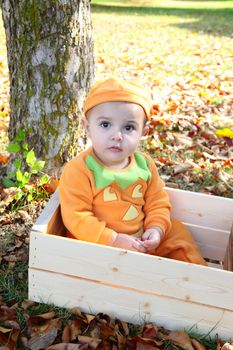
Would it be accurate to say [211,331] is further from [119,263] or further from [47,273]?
[47,273]

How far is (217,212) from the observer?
2.85 metres

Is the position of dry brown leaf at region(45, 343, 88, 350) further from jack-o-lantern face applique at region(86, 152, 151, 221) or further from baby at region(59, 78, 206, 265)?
jack-o-lantern face applique at region(86, 152, 151, 221)

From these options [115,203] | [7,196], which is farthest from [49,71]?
[115,203]

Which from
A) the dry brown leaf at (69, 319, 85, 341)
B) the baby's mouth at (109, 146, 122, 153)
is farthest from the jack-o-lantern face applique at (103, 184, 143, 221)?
the dry brown leaf at (69, 319, 85, 341)

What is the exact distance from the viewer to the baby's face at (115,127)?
228 centimetres

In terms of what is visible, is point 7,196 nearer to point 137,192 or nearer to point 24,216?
point 24,216

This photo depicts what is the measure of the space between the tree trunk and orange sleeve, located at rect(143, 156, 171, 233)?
83cm

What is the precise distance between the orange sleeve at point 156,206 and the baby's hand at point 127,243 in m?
0.18

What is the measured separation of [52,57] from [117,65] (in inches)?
164

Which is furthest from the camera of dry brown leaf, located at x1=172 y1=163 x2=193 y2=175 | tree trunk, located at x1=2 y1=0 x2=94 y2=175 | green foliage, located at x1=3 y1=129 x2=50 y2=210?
dry brown leaf, located at x1=172 y1=163 x2=193 y2=175

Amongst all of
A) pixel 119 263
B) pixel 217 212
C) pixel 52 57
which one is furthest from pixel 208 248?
pixel 52 57

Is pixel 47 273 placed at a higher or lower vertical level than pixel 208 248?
higher

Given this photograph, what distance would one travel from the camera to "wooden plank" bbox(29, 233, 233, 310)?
7.05 feet

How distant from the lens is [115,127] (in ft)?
7.53
